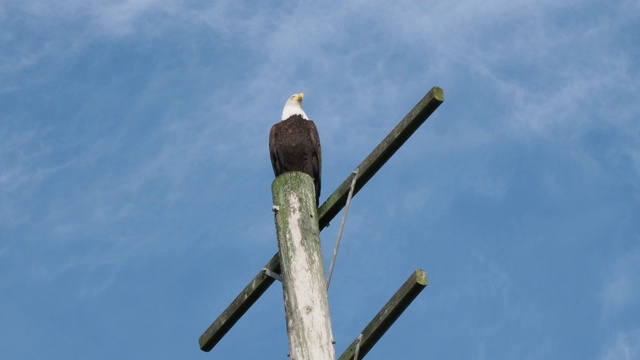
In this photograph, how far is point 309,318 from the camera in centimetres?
406

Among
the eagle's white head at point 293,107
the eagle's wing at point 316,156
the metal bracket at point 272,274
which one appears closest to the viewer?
the metal bracket at point 272,274

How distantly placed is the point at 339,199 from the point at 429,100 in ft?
1.93

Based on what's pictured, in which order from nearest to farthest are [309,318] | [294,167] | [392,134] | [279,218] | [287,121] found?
[309,318] → [279,218] → [392,134] → [294,167] → [287,121]

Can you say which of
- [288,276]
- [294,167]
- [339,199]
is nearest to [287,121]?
[294,167]

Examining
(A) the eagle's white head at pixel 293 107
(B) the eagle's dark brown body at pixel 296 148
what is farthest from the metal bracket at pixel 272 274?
(A) the eagle's white head at pixel 293 107

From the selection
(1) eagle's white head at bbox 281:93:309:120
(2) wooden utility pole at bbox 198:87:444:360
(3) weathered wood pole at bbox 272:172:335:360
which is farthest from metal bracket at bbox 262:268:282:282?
(1) eagle's white head at bbox 281:93:309:120

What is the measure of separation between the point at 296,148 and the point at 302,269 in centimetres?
334

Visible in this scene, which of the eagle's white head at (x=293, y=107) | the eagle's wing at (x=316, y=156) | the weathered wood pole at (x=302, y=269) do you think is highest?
the eagle's white head at (x=293, y=107)

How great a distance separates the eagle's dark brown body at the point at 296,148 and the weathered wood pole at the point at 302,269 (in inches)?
106

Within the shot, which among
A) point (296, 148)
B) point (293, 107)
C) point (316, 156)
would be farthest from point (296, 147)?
point (293, 107)

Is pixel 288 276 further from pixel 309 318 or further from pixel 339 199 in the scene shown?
pixel 339 199

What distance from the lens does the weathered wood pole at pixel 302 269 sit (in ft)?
13.2

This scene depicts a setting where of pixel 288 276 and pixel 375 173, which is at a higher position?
pixel 375 173

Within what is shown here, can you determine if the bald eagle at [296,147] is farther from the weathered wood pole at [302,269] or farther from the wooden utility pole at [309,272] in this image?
the weathered wood pole at [302,269]
